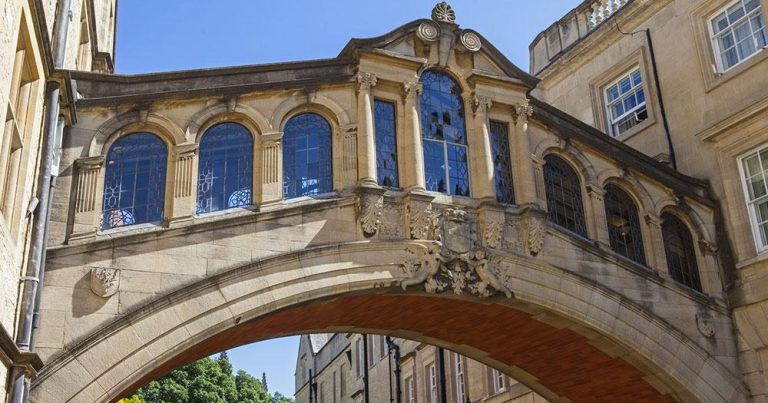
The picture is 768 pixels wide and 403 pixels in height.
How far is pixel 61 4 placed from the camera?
12.0 metres

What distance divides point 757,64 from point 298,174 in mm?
9254

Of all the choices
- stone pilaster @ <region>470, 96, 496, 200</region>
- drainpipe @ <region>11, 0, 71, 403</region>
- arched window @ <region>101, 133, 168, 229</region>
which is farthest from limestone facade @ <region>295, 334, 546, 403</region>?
drainpipe @ <region>11, 0, 71, 403</region>

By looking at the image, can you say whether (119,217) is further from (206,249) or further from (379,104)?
(379,104)

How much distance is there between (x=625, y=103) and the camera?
2053 cm

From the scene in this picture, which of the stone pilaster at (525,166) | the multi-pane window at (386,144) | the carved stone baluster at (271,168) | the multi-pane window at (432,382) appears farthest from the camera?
the multi-pane window at (432,382)

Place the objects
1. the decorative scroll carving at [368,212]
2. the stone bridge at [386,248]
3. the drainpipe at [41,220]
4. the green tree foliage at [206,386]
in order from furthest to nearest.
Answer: the green tree foliage at [206,386]
the decorative scroll carving at [368,212]
the stone bridge at [386,248]
the drainpipe at [41,220]

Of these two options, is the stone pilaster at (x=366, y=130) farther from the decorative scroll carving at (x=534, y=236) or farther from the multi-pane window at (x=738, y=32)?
the multi-pane window at (x=738, y=32)

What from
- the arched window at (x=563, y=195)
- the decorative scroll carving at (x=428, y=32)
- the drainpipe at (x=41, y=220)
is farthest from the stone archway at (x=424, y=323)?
the decorative scroll carving at (x=428, y=32)

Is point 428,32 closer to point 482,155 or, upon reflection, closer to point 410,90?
point 410,90

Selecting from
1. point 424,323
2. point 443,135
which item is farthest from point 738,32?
point 424,323

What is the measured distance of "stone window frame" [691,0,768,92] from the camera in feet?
56.1

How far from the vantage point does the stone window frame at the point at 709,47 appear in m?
17.1

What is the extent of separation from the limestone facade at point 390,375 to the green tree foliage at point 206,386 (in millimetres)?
4039

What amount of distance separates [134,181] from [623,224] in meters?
8.66
